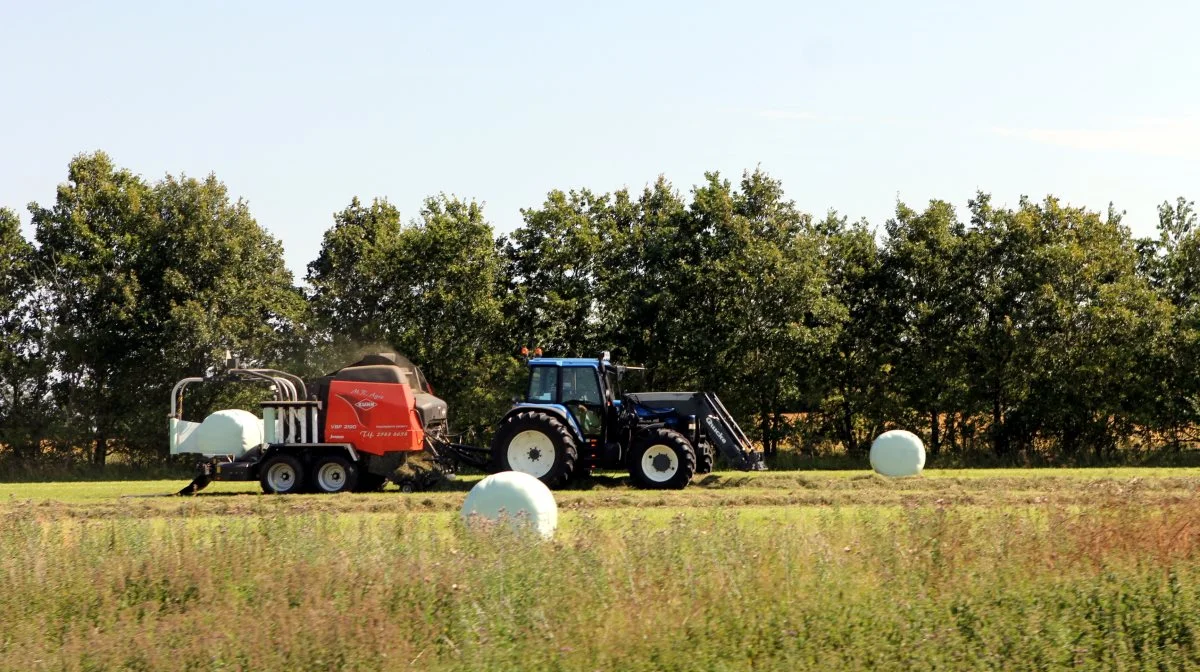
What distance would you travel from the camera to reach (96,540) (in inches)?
452

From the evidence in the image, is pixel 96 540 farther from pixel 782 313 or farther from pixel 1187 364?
pixel 1187 364

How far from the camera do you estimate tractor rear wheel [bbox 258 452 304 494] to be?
20.2 meters

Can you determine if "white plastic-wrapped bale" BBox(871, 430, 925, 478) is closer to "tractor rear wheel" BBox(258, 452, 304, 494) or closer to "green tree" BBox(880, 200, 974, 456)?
"green tree" BBox(880, 200, 974, 456)

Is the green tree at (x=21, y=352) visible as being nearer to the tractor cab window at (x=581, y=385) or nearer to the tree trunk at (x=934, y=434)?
the tractor cab window at (x=581, y=385)

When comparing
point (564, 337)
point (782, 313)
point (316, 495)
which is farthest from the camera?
point (564, 337)

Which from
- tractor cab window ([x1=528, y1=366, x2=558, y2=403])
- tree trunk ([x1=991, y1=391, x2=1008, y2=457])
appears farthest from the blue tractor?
tree trunk ([x1=991, y1=391, x2=1008, y2=457])

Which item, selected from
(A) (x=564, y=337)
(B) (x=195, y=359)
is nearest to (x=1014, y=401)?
(A) (x=564, y=337)

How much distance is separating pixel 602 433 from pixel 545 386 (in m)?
1.26

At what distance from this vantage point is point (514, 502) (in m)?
11.7

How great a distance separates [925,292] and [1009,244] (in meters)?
2.23

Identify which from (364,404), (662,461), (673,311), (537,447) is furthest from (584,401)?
(673,311)

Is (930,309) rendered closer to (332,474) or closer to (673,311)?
(673,311)

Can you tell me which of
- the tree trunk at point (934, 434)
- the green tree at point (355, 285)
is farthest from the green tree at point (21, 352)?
the tree trunk at point (934, 434)

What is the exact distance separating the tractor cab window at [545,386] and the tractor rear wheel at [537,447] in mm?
328
